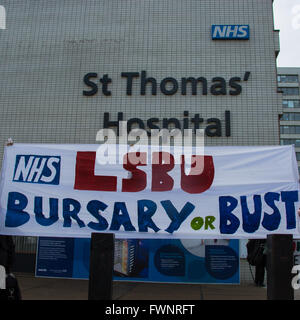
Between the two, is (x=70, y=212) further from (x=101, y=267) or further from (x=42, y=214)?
(x=101, y=267)

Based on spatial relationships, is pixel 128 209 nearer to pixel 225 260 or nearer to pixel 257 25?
pixel 225 260

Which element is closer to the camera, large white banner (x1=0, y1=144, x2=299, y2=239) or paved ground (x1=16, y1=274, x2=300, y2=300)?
large white banner (x1=0, y1=144, x2=299, y2=239)

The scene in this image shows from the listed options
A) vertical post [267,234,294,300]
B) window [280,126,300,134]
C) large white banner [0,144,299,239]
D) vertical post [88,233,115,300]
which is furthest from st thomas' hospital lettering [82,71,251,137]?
window [280,126,300,134]

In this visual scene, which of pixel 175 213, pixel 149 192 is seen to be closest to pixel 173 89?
pixel 149 192

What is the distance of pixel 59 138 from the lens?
8.63 metres

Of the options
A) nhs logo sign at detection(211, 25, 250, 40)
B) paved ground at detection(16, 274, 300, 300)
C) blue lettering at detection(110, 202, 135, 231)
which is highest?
nhs logo sign at detection(211, 25, 250, 40)

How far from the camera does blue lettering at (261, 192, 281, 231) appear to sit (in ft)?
16.2

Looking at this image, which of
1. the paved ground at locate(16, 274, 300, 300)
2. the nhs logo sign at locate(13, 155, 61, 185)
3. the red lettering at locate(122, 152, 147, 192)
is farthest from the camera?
the paved ground at locate(16, 274, 300, 300)

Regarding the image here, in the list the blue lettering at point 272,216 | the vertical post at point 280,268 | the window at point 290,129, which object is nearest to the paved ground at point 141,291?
the blue lettering at point 272,216

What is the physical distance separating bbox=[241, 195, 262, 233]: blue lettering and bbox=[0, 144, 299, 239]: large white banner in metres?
0.01

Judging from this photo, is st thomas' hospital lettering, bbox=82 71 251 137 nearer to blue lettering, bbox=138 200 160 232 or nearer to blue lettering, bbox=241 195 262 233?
blue lettering, bbox=241 195 262 233

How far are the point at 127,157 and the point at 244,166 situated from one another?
1825 mm

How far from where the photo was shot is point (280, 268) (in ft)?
13.3

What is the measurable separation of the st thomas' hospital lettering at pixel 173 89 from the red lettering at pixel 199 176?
2995 mm
